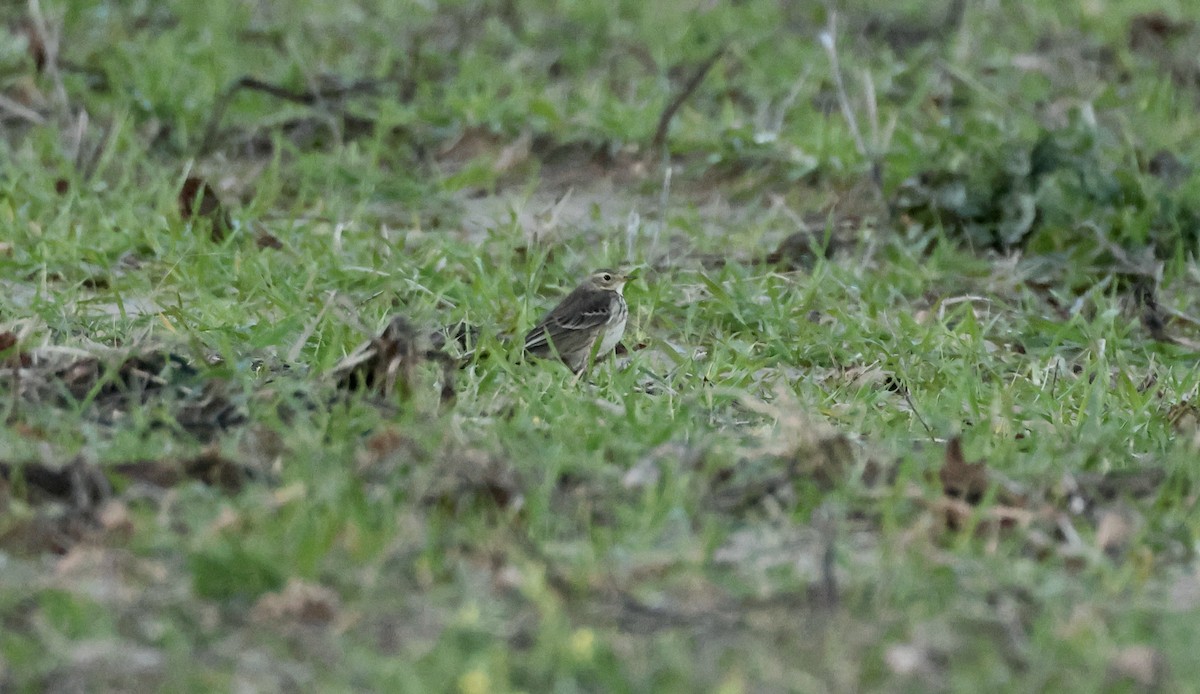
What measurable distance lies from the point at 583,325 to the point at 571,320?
2.9 inches

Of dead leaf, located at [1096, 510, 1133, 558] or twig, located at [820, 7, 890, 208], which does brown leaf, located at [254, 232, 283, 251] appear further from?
dead leaf, located at [1096, 510, 1133, 558]

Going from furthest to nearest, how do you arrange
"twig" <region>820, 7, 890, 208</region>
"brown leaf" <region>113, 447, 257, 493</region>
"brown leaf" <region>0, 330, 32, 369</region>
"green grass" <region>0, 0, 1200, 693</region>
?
"twig" <region>820, 7, 890, 208</region>, "brown leaf" <region>0, 330, 32, 369</region>, "brown leaf" <region>113, 447, 257, 493</region>, "green grass" <region>0, 0, 1200, 693</region>

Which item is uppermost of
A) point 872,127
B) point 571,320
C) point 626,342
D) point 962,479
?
point 962,479

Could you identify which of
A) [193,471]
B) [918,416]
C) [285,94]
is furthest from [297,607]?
[285,94]

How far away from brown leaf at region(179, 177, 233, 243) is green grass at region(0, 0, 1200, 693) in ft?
0.25

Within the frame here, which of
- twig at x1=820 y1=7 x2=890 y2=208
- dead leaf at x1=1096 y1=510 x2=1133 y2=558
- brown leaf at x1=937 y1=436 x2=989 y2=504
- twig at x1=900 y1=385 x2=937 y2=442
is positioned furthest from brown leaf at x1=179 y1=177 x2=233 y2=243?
dead leaf at x1=1096 y1=510 x2=1133 y2=558

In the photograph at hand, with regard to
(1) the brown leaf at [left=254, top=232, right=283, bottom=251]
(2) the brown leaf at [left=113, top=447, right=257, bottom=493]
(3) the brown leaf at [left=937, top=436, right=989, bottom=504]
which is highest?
(2) the brown leaf at [left=113, top=447, right=257, bottom=493]

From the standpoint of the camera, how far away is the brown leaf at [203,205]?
23.3ft

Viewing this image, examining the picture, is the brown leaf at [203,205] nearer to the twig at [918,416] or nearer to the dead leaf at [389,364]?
the dead leaf at [389,364]

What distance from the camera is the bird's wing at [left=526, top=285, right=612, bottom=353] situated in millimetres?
5754

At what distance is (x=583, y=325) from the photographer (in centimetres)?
577

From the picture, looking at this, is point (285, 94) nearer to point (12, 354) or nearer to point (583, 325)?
point (583, 325)

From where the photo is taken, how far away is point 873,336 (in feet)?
20.2

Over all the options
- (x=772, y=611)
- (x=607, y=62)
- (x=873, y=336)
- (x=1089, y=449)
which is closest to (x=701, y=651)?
(x=772, y=611)
